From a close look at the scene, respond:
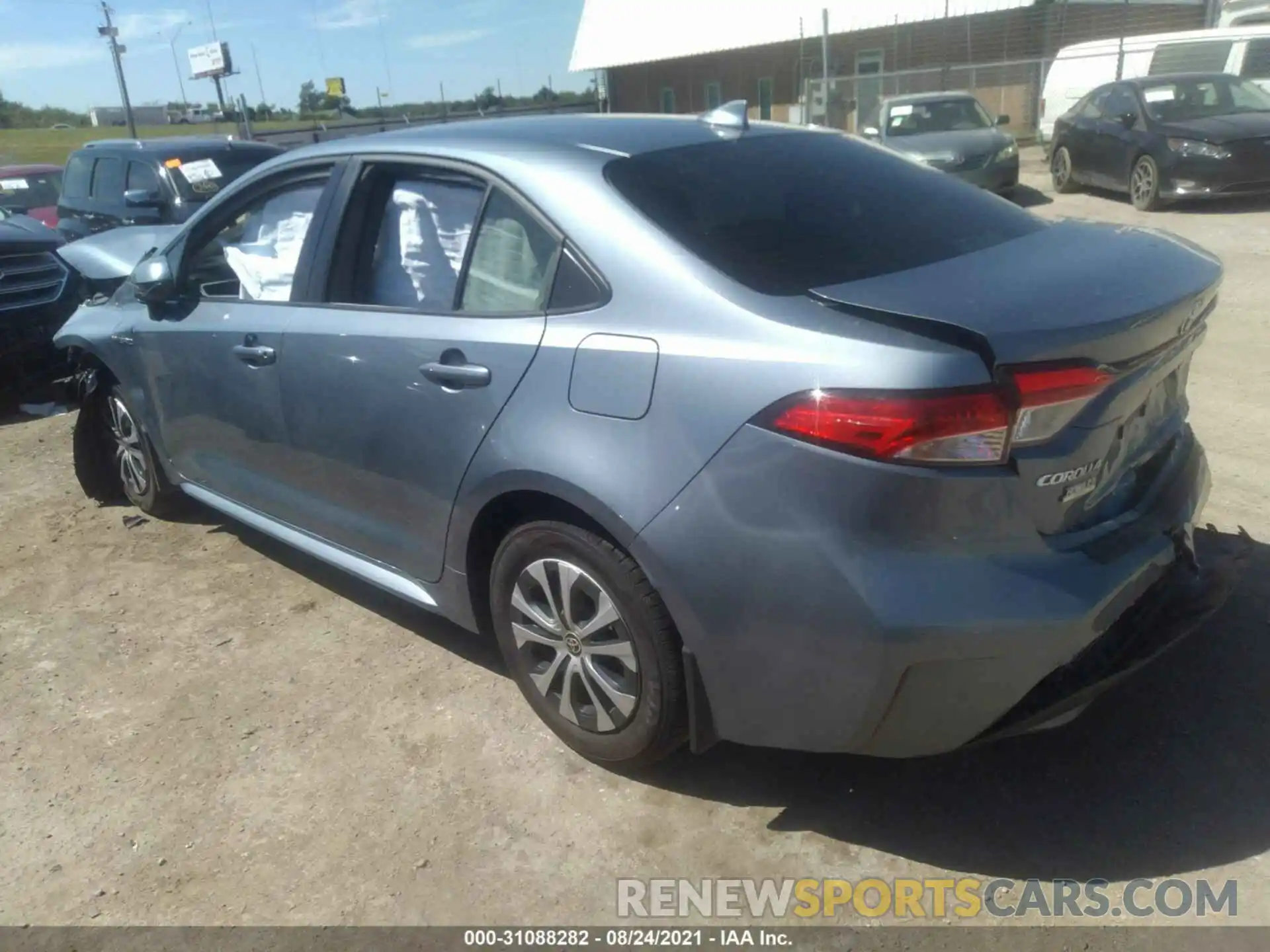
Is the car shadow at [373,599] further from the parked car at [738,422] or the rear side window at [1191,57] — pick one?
the rear side window at [1191,57]

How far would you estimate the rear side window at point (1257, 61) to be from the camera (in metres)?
14.8

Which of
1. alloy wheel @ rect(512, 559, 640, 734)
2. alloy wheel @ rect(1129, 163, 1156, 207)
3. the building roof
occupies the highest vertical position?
the building roof

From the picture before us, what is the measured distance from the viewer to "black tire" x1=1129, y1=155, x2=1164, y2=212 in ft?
39.6

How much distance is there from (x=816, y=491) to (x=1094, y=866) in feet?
3.81

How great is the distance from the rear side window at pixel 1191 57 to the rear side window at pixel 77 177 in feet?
46.1

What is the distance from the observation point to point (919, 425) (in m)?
2.19

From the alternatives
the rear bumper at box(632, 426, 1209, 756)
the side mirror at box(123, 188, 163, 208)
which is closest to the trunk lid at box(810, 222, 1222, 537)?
the rear bumper at box(632, 426, 1209, 756)

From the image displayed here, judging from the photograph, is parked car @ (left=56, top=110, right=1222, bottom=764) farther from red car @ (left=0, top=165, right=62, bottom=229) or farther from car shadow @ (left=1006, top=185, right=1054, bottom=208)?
red car @ (left=0, top=165, right=62, bottom=229)

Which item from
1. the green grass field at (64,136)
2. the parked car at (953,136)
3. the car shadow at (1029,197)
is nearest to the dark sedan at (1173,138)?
the car shadow at (1029,197)

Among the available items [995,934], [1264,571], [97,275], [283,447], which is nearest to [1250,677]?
[1264,571]

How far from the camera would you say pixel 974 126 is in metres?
14.5

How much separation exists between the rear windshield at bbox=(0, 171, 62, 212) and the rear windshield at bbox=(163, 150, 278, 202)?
550 centimetres

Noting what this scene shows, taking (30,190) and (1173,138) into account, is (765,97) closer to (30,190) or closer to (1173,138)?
(1173,138)

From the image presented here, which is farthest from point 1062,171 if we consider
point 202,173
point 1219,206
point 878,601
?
point 878,601
